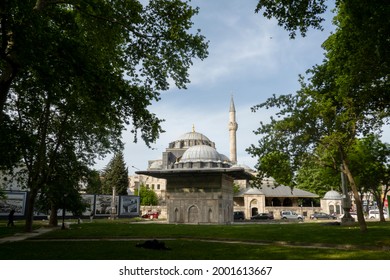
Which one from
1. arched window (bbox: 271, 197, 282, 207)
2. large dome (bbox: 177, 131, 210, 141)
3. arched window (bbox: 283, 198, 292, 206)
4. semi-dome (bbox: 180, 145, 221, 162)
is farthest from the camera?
large dome (bbox: 177, 131, 210, 141)

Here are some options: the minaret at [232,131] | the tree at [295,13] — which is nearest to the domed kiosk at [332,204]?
the minaret at [232,131]

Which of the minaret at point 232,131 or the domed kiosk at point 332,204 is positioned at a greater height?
the minaret at point 232,131

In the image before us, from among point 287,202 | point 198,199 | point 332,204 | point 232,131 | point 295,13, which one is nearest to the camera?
point 295,13

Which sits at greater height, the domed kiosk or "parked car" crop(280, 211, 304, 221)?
the domed kiosk

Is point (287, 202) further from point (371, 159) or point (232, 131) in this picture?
point (371, 159)

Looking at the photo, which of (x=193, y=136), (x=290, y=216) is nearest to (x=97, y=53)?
(x=290, y=216)

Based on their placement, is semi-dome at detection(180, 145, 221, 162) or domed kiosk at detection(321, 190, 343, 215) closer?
semi-dome at detection(180, 145, 221, 162)

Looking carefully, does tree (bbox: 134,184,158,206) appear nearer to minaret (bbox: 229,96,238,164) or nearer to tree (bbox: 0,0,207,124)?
minaret (bbox: 229,96,238,164)

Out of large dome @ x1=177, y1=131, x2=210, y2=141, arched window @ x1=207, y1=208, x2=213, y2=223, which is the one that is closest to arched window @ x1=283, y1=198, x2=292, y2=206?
large dome @ x1=177, y1=131, x2=210, y2=141

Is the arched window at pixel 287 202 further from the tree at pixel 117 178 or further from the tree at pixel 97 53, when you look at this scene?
the tree at pixel 97 53

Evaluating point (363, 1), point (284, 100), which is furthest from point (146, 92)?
point (284, 100)

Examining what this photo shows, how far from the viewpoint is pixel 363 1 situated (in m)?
12.2

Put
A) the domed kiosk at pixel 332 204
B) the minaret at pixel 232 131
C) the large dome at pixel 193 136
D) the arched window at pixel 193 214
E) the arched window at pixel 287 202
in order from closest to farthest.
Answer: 1. the arched window at pixel 193 214
2. the domed kiosk at pixel 332 204
3. the arched window at pixel 287 202
4. the large dome at pixel 193 136
5. the minaret at pixel 232 131

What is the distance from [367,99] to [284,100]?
18.0 ft
